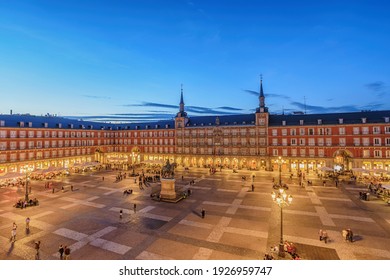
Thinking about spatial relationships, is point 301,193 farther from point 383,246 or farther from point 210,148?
point 210,148

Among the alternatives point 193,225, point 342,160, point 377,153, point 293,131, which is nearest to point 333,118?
point 293,131

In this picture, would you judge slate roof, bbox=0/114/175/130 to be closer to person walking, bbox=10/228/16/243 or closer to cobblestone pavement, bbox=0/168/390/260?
cobblestone pavement, bbox=0/168/390/260

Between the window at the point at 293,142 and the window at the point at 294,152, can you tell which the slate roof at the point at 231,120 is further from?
the window at the point at 294,152

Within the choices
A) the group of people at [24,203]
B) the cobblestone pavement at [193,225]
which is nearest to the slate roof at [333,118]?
the cobblestone pavement at [193,225]

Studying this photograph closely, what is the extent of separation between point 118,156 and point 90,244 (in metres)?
65.9

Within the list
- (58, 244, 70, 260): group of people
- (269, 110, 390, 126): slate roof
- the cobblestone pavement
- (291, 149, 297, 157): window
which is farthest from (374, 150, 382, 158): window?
(58, 244, 70, 260): group of people

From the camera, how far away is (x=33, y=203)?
95.8ft

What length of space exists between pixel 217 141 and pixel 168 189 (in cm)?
3796

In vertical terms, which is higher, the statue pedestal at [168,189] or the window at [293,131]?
the window at [293,131]

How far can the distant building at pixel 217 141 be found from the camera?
167ft

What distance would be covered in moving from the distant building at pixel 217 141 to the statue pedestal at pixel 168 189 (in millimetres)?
34227

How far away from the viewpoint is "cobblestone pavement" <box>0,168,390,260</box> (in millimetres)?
17125

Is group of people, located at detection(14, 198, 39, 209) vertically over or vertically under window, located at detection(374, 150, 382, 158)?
under

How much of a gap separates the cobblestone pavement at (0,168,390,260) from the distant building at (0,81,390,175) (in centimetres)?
2083
